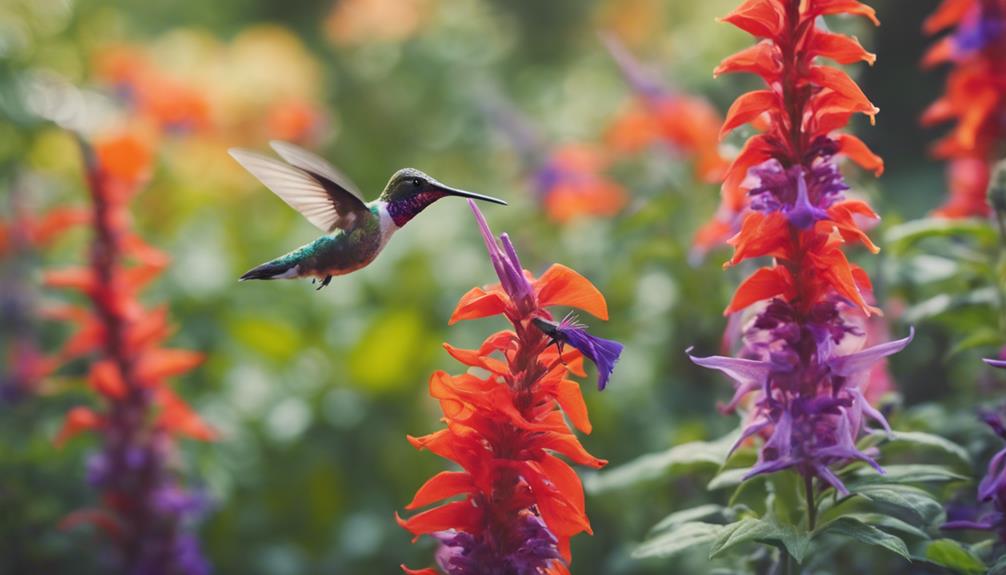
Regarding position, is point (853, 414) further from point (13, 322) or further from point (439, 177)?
point (439, 177)

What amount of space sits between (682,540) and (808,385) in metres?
0.33

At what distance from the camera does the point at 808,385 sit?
1.50m

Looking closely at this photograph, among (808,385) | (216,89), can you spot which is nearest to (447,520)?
(808,385)

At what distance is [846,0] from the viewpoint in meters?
1.45

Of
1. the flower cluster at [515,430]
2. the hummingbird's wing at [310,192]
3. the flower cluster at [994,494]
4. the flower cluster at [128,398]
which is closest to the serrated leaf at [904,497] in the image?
the flower cluster at [994,494]

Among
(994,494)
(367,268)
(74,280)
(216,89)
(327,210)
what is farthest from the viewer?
(216,89)

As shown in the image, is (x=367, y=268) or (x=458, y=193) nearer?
(x=458, y=193)

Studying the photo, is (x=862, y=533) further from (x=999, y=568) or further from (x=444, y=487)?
(x=444, y=487)

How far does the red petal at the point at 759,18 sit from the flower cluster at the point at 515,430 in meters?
0.43

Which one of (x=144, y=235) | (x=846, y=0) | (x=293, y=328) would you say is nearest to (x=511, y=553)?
(x=846, y=0)

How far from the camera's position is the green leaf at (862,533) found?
4.57 feet

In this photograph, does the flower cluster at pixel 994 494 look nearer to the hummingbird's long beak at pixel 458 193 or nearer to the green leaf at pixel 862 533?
the green leaf at pixel 862 533

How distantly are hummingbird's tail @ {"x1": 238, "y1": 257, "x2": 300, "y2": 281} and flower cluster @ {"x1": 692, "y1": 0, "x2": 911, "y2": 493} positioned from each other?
2.40ft

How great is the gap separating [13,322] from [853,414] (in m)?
3.41
